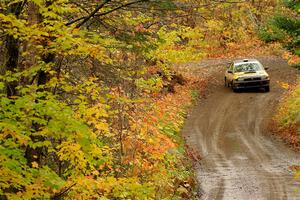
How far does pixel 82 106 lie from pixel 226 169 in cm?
880

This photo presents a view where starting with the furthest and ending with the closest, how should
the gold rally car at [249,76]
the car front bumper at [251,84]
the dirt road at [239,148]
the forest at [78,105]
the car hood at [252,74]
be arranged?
the car front bumper at [251,84]
the gold rally car at [249,76]
the car hood at [252,74]
the dirt road at [239,148]
the forest at [78,105]

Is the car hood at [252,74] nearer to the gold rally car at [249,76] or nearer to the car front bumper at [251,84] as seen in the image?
the gold rally car at [249,76]

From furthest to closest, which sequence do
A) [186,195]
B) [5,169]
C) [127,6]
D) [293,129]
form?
[293,129], [186,195], [127,6], [5,169]

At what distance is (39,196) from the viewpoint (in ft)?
23.8

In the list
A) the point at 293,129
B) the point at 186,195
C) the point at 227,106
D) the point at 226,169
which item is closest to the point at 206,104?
the point at 227,106

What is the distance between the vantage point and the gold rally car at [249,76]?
2759 cm

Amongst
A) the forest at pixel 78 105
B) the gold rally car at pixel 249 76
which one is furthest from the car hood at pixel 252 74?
the forest at pixel 78 105

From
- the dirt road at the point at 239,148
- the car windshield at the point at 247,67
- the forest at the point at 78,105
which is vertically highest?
the forest at the point at 78,105

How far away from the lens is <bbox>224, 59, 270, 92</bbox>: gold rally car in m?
27.6

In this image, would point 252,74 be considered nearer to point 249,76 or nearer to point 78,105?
point 249,76

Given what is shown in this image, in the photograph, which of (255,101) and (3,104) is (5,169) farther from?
(255,101)

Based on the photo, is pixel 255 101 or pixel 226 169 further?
pixel 255 101

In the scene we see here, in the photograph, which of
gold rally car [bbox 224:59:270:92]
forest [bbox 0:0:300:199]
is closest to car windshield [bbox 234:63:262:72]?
gold rally car [bbox 224:59:270:92]

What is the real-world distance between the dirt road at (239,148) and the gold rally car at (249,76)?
0.52 m
